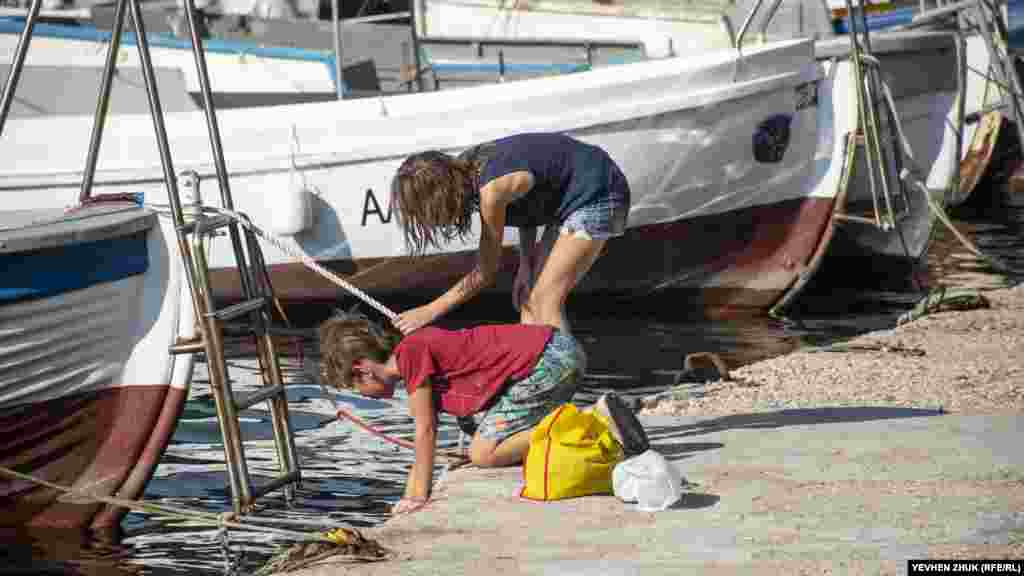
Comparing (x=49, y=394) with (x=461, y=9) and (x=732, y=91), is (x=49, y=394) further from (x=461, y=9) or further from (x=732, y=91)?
(x=461, y=9)

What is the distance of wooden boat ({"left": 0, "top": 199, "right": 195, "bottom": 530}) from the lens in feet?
21.1

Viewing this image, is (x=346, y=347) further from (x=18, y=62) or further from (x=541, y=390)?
(x=18, y=62)

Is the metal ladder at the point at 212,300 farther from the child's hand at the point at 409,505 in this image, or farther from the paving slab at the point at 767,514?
the paving slab at the point at 767,514

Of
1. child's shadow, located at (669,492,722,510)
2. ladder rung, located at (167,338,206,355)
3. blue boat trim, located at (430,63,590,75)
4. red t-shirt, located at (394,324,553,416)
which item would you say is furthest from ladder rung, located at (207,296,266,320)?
blue boat trim, located at (430,63,590,75)

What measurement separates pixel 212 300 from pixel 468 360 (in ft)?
3.31

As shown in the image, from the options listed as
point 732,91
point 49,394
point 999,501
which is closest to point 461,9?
point 732,91

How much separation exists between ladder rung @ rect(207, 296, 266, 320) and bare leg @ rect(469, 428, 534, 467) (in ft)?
3.31

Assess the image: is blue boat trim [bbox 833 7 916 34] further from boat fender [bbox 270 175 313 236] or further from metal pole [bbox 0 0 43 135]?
metal pole [bbox 0 0 43 135]

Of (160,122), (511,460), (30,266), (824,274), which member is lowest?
(824,274)

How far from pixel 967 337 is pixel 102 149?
6080mm

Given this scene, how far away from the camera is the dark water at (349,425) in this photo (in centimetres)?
661

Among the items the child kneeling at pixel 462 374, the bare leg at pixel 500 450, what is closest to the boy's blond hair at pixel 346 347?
the child kneeling at pixel 462 374

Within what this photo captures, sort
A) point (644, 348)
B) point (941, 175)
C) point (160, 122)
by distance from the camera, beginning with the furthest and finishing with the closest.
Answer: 1. point (941, 175)
2. point (644, 348)
3. point (160, 122)

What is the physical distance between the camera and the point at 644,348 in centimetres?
1142
